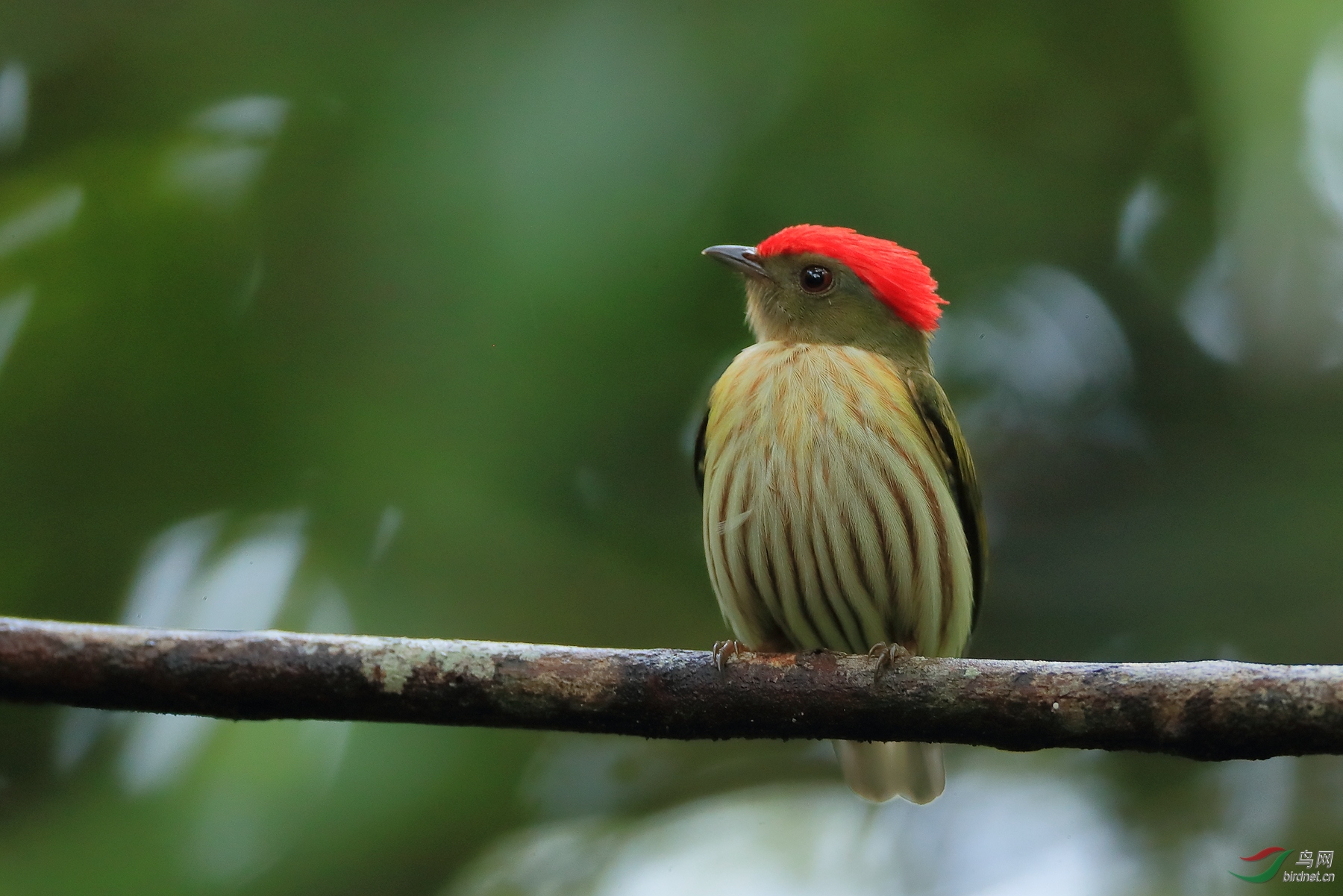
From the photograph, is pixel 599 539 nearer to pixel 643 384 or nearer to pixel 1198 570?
pixel 643 384

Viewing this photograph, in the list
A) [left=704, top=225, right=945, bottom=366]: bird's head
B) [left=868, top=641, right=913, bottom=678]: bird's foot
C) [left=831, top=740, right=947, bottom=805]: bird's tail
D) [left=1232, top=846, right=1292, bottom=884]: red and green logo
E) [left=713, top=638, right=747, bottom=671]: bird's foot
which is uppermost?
[left=704, top=225, right=945, bottom=366]: bird's head

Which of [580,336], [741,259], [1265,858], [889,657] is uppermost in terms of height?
[741,259]

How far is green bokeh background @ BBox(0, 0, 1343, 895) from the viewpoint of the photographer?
13.5 feet

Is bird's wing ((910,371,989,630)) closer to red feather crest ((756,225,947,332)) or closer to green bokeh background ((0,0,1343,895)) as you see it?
red feather crest ((756,225,947,332))

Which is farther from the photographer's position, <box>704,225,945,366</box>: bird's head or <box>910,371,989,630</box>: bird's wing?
<box>704,225,945,366</box>: bird's head

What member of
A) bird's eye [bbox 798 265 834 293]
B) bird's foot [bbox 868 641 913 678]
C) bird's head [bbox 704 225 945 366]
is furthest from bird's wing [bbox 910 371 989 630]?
bird's foot [bbox 868 641 913 678]

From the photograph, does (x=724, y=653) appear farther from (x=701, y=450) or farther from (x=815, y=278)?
(x=815, y=278)

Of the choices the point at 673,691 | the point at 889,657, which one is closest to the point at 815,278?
the point at 889,657

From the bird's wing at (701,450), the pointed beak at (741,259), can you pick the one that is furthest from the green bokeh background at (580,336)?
the bird's wing at (701,450)

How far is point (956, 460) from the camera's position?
3.80m

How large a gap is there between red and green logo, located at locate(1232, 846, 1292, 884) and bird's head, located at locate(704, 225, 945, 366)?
213 cm

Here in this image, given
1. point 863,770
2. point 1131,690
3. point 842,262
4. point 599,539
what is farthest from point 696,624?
point 1131,690

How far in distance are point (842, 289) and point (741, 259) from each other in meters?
0.38

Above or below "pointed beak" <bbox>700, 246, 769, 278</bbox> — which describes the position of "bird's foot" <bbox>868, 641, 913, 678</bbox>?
below
